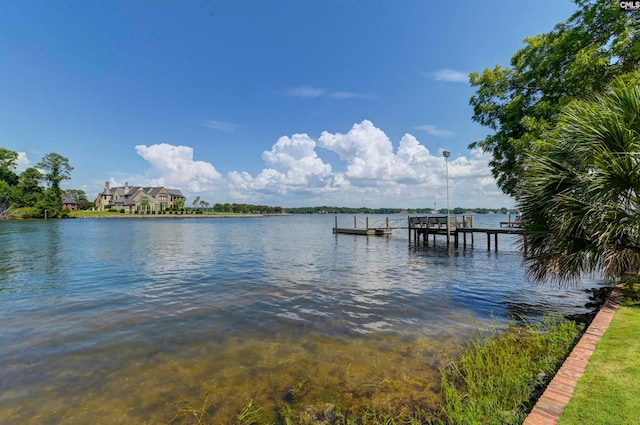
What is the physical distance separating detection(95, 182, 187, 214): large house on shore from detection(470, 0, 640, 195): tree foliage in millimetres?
114014

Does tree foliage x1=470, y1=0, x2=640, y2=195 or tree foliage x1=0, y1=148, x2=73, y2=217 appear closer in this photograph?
tree foliage x1=470, y1=0, x2=640, y2=195

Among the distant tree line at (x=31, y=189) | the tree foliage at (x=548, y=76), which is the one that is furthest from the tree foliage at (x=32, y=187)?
the tree foliage at (x=548, y=76)

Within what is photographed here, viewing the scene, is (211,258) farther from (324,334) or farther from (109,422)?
(109,422)

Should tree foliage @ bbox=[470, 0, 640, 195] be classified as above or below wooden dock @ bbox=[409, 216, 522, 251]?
above

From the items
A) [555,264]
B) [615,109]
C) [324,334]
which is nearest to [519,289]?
[555,264]

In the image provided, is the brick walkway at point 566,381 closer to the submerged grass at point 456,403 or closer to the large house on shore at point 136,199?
the submerged grass at point 456,403

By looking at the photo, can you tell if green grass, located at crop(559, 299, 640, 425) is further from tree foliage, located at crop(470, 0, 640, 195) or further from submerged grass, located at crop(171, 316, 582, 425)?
tree foliage, located at crop(470, 0, 640, 195)

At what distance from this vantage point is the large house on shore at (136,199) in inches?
4183

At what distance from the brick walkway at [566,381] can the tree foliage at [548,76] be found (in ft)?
13.4

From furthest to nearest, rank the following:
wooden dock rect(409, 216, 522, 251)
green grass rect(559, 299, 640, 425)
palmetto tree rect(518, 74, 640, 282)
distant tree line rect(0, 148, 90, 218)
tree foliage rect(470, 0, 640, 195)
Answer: distant tree line rect(0, 148, 90, 218), wooden dock rect(409, 216, 522, 251), tree foliage rect(470, 0, 640, 195), palmetto tree rect(518, 74, 640, 282), green grass rect(559, 299, 640, 425)

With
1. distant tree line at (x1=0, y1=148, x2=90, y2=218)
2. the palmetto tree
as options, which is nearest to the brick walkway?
the palmetto tree

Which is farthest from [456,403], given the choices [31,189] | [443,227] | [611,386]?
[31,189]

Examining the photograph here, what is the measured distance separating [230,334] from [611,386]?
722 cm

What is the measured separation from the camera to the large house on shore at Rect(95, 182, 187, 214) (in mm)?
106250
